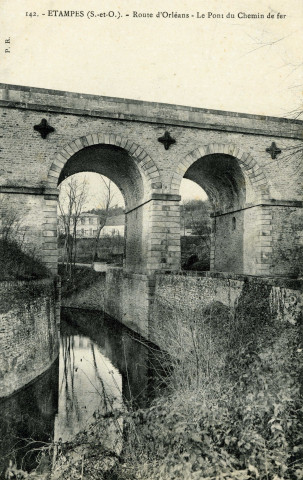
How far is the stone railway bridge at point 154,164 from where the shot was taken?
13664 millimetres

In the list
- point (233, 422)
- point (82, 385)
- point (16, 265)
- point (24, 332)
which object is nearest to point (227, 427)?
point (233, 422)

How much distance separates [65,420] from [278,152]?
13.1 metres

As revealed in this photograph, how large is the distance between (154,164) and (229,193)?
4746mm

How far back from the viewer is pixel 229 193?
1786cm

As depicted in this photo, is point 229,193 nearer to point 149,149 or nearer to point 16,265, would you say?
point 149,149

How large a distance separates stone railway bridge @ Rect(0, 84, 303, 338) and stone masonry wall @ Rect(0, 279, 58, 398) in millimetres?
3017

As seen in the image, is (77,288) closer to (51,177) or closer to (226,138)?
(51,177)

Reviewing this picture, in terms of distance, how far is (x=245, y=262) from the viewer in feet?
53.7

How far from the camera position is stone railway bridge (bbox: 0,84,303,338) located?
44.8 ft

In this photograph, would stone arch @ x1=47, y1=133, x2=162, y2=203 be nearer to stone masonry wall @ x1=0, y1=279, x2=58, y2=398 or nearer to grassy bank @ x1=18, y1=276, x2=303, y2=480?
stone masonry wall @ x1=0, y1=279, x2=58, y2=398

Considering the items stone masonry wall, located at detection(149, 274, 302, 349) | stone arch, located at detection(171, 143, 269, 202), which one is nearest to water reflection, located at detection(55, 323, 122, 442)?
stone masonry wall, located at detection(149, 274, 302, 349)

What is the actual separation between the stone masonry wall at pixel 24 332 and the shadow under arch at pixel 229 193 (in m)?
7.07

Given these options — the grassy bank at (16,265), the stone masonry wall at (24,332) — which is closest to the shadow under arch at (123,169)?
the grassy bank at (16,265)

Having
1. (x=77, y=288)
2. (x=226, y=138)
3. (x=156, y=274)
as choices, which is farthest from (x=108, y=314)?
(x=226, y=138)
